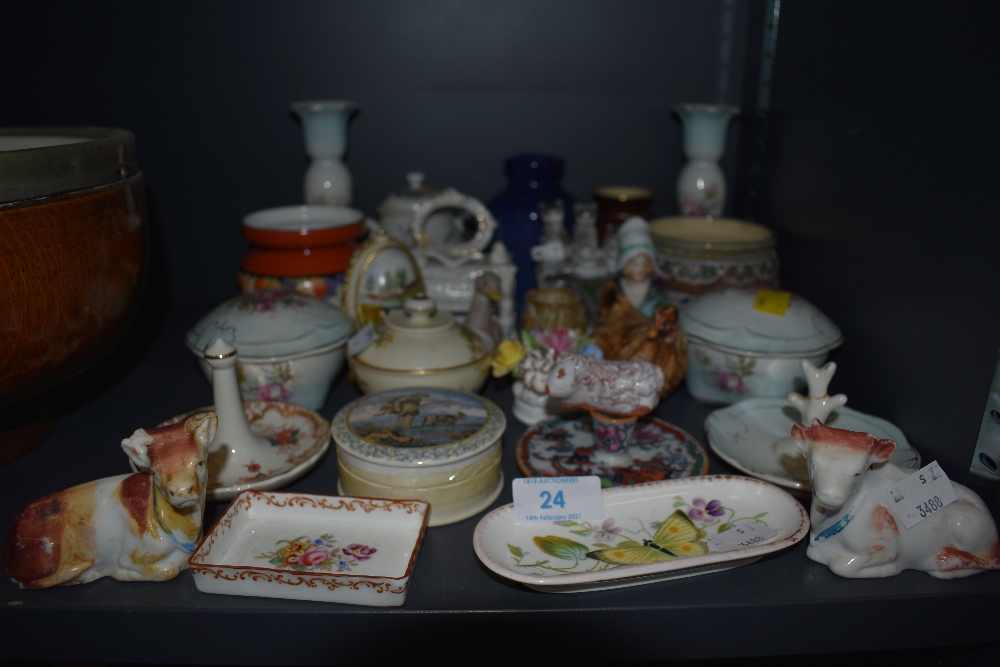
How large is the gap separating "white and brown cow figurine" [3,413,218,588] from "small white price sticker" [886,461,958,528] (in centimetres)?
82

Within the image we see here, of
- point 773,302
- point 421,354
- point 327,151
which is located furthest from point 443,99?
point 773,302

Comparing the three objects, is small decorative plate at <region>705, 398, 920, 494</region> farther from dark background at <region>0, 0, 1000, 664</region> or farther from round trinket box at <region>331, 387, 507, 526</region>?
round trinket box at <region>331, 387, 507, 526</region>

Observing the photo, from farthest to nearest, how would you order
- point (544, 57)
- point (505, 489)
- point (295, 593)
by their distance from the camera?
point (544, 57)
point (505, 489)
point (295, 593)

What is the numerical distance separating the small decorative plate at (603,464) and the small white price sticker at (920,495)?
0.96 feet

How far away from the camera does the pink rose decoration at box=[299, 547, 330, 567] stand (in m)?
0.91

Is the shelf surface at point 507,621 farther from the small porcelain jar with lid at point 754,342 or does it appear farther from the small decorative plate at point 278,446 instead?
the small porcelain jar with lid at point 754,342

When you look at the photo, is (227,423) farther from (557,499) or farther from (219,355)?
(557,499)

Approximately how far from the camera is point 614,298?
1380mm

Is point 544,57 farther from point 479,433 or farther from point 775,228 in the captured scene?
point 479,433

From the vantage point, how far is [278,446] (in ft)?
3.75

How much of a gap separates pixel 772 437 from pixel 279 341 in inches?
33.2

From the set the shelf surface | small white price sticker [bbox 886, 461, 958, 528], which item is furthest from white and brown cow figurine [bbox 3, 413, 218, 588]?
small white price sticker [bbox 886, 461, 958, 528]

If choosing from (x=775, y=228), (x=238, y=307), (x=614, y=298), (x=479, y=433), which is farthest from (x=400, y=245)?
(x=775, y=228)

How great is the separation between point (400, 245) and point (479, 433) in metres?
0.55
